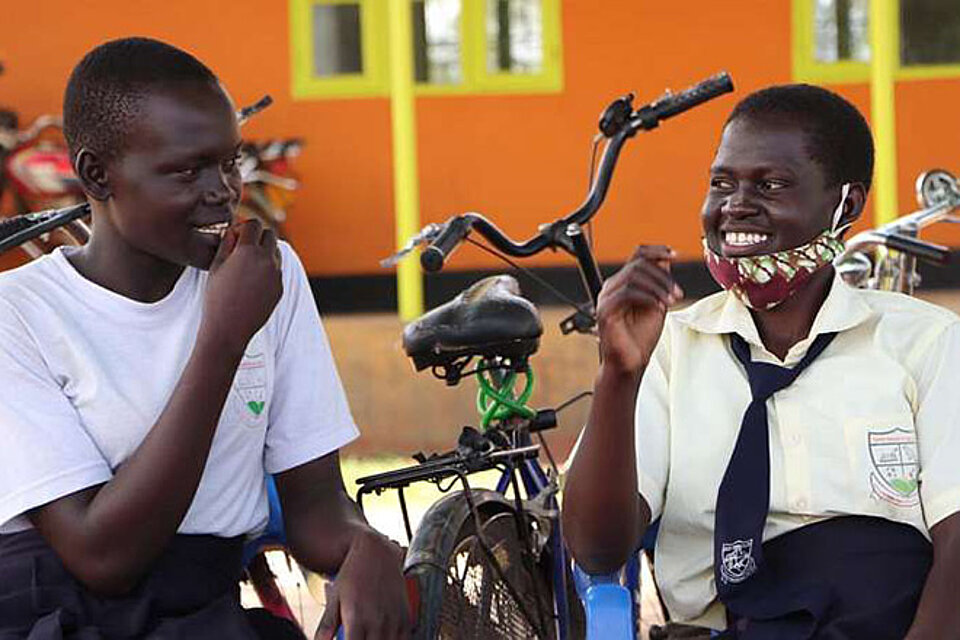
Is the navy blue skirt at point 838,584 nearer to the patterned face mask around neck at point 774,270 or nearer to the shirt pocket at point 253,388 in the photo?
the patterned face mask around neck at point 774,270

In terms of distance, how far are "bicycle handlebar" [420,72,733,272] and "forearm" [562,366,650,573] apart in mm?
735

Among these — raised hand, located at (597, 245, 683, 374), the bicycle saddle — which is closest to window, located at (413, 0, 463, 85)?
the bicycle saddle

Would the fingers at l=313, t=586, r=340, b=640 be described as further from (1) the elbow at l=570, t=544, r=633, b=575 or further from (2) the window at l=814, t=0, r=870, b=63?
(2) the window at l=814, t=0, r=870, b=63

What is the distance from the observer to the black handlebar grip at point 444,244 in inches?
126

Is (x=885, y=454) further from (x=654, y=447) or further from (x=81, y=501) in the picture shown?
(x=81, y=501)

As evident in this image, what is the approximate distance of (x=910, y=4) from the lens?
35.6 ft

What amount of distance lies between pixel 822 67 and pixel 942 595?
8.26 metres

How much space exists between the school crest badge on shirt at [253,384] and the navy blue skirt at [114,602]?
221 millimetres

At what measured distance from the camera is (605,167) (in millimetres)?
3781

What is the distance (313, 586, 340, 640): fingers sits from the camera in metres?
2.61

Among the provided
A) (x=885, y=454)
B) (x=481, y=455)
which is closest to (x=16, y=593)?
(x=481, y=455)

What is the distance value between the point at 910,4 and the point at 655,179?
76.9 inches

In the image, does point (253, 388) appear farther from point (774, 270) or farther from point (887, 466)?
point (887, 466)

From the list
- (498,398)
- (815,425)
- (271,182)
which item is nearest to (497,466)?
(498,398)
